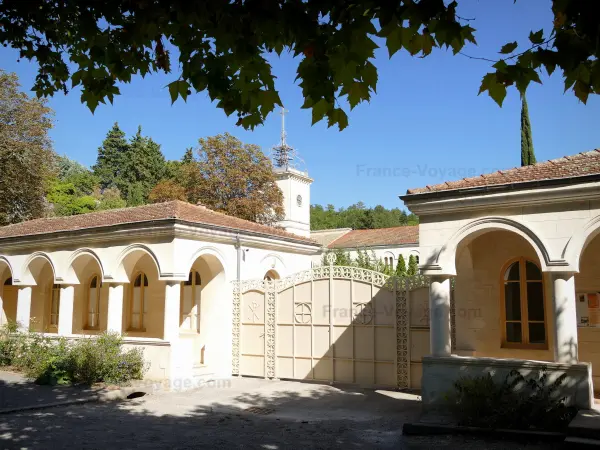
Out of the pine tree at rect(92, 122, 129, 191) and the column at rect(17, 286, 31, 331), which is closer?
the column at rect(17, 286, 31, 331)

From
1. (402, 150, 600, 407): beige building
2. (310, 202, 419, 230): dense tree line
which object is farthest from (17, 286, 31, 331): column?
(310, 202, 419, 230): dense tree line


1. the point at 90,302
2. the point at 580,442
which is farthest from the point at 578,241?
the point at 90,302

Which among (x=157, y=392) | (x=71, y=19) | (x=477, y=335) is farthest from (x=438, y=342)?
(x=71, y=19)

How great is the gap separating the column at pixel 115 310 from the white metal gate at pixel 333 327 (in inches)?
121

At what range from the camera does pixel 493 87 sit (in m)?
4.26

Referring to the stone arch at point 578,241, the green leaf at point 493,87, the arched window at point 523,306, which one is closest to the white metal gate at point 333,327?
the arched window at point 523,306

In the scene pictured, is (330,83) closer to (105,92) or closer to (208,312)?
(105,92)

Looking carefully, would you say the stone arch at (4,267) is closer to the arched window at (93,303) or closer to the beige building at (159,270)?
the beige building at (159,270)

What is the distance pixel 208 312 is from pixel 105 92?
10345mm

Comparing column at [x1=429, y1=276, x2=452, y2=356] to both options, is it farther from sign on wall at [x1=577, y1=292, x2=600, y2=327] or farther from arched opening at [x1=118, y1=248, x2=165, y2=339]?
arched opening at [x1=118, y1=248, x2=165, y2=339]

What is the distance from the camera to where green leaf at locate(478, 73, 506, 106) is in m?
4.25

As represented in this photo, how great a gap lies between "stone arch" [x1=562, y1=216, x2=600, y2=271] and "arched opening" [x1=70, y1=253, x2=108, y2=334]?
14231 mm

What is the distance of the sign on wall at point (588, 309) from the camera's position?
11039 mm

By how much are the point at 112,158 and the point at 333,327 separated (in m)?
55.4
